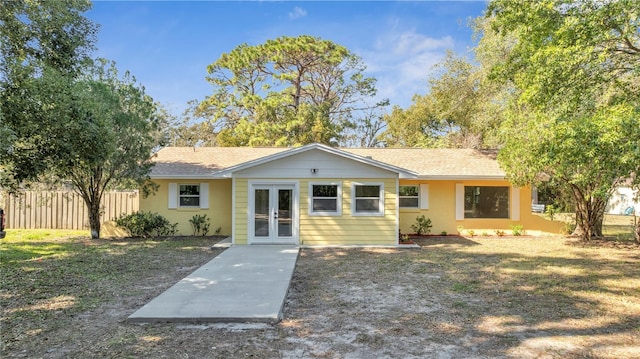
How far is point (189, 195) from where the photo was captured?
49.4 feet

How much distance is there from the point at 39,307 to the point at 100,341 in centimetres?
225

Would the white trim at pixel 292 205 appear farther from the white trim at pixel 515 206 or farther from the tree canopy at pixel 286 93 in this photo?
the tree canopy at pixel 286 93

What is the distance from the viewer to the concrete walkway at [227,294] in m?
5.20

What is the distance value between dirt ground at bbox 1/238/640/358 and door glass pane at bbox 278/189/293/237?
Answer: 3.86 metres

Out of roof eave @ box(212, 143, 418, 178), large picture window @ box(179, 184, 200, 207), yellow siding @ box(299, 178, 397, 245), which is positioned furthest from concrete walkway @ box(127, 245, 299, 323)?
large picture window @ box(179, 184, 200, 207)

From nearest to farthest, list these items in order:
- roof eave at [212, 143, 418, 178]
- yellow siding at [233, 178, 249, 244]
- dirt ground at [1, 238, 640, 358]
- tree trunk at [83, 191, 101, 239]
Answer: dirt ground at [1, 238, 640, 358] < roof eave at [212, 143, 418, 178] < yellow siding at [233, 178, 249, 244] < tree trunk at [83, 191, 101, 239]

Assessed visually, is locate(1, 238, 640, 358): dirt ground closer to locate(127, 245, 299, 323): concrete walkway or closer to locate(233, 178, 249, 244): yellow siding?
locate(127, 245, 299, 323): concrete walkway

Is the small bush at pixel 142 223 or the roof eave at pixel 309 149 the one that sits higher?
the roof eave at pixel 309 149

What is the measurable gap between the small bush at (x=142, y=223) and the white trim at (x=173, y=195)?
62cm

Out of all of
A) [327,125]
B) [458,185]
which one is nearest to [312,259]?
[458,185]

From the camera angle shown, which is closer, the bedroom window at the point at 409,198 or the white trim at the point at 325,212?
the white trim at the point at 325,212

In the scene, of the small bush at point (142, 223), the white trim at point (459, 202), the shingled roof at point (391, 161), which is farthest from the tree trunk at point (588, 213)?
the small bush at point (142, 223)

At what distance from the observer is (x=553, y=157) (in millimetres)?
8227

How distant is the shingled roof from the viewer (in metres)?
14.9
